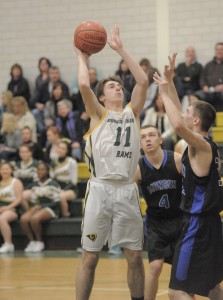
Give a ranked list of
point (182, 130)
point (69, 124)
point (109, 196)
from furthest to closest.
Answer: point (69, 124) → point (109, 196) → point (182, 130)

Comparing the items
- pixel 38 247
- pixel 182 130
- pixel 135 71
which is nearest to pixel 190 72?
pixel 38 247

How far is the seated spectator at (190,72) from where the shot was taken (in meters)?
12.7

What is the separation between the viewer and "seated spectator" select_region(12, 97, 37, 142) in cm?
1311

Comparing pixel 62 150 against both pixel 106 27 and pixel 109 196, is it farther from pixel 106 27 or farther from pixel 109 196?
pixel 109 196

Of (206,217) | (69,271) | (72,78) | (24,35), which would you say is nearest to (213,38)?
(72,78)

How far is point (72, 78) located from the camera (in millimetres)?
14359

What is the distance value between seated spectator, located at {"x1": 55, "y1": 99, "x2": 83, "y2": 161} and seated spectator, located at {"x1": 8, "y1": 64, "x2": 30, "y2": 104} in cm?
153

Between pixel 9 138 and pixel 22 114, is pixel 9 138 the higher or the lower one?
the lower one

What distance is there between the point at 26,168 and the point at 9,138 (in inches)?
46.1

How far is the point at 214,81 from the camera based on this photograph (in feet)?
40.5

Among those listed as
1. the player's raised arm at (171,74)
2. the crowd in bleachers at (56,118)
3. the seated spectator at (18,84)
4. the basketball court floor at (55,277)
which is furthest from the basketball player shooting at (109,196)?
the seated spectator at (18,84)

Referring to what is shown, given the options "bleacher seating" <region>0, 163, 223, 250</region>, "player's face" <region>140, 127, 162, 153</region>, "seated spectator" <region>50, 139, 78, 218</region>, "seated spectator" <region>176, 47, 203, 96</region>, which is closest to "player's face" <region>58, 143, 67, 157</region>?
"seated spectator" <region>50, 139, 78, 218</region>

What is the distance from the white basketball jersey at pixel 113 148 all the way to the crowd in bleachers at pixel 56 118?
16.8ft

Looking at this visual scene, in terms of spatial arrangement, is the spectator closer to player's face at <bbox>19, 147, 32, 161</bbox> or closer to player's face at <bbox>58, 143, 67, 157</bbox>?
player's face at <bbox>19, 147, 32, 161</bbox>
